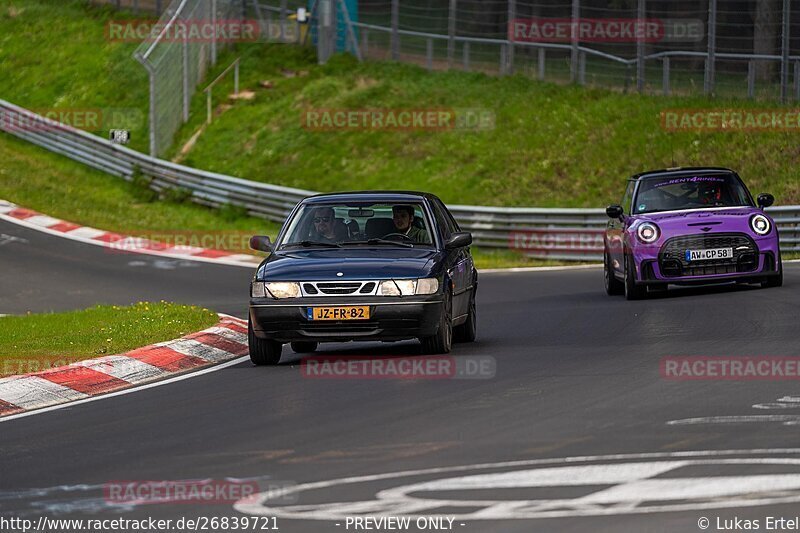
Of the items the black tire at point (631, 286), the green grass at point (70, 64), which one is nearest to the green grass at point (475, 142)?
the green grass at point (70, 64)

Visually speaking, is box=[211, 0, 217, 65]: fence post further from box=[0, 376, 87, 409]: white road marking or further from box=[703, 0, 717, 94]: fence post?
box=[0, 376, 87, 409]: white road marking

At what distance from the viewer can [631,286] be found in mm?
18281

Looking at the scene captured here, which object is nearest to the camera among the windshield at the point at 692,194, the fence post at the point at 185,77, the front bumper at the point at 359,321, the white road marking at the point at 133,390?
the white road marking at the point at 133,390

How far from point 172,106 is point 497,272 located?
15.7 metres

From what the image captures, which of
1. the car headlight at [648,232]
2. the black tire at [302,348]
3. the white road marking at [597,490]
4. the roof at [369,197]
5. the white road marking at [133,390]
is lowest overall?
the black tire at [302,348]

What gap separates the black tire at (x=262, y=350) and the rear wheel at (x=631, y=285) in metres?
6.37

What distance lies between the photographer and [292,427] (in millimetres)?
9359

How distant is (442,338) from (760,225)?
6.60 metres

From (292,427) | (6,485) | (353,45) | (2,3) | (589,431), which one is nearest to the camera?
(6,485)

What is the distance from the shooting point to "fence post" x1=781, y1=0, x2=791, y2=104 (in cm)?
3039

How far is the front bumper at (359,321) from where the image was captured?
1234 cm

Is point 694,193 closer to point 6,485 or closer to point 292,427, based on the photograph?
point 292,427

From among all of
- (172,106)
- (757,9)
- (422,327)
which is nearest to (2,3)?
(172,106)

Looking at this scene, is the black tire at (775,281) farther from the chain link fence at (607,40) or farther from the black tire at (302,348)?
the chain link fence at (607,40)
